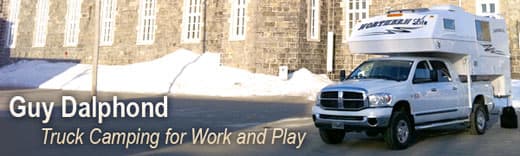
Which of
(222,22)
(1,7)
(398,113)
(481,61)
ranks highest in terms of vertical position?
(1,7)

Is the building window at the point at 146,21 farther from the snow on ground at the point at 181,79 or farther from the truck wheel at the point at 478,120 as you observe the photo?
the truck wheel at the point at 478,120

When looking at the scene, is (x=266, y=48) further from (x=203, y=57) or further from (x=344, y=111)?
(x=344, y=111)

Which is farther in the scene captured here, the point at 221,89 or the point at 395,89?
the point at 221,89

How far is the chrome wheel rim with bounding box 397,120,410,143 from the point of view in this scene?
9.27 m

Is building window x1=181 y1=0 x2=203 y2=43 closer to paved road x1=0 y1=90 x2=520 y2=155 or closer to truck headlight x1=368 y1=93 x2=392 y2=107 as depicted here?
paved road x1=0 y1=90 x2=520 y2=155

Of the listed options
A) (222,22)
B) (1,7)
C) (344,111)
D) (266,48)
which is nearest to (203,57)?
(222,22)

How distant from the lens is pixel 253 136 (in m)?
11.1

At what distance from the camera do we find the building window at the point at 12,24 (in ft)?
140

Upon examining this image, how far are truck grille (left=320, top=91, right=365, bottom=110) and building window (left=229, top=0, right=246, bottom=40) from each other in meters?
18.5

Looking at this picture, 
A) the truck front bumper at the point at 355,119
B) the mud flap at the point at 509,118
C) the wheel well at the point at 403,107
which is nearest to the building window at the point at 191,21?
the mud flap at the point at 509,118

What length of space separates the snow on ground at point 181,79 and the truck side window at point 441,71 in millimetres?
12213

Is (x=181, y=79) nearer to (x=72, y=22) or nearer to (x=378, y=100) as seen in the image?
(x=72, y=22)

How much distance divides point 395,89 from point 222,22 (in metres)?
20.8

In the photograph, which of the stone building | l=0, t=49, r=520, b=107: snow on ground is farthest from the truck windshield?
the stone building
